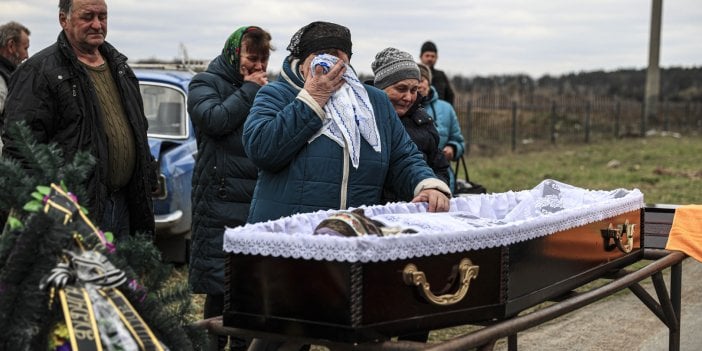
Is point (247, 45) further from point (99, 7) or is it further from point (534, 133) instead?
point (534, 133)

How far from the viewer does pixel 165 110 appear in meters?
8.77

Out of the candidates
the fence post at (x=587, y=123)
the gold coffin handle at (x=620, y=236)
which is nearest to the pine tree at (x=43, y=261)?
the gold coffin handle at (x=620, y=236)

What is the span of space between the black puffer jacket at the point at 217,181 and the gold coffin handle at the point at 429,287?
206 centimetres

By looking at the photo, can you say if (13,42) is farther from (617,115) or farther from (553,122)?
(617,115)

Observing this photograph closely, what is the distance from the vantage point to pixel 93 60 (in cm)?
440

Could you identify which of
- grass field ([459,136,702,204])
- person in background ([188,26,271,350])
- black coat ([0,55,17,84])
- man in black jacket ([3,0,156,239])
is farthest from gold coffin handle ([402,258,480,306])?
grass field ([459,136,702,204])

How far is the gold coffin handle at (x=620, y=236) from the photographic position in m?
4.20

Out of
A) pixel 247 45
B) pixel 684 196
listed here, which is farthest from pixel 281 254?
pixel 684 196

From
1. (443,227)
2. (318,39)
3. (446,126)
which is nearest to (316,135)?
(318,39)

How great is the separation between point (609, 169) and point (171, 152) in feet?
41.9

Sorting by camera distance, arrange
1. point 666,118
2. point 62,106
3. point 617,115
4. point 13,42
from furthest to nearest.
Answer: point 666,118 → point 617,115 → point 13,42 → point 62,106

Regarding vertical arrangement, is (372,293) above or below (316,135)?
below

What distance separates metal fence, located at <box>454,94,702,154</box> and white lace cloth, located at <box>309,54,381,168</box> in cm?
1898

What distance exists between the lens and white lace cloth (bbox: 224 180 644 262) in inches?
107
